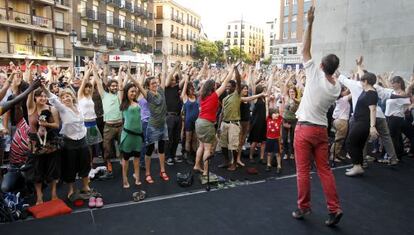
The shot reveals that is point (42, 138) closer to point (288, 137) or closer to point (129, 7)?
point (288, 137)

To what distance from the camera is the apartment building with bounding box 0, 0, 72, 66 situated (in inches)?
979

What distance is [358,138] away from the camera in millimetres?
→ 5473

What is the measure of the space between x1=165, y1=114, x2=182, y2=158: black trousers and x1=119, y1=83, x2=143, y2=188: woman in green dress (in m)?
1.25

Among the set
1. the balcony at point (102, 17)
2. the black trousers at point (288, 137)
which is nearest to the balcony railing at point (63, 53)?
the balcony at point (102, 17)

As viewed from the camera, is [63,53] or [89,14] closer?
[63,53]

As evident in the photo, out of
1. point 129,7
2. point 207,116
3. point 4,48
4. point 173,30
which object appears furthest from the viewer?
point 173,30

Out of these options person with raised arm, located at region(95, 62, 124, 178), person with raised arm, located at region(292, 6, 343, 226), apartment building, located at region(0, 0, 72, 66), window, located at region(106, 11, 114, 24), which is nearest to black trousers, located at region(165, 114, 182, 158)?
person with raised arm, located at region(95, 62, 124, 178)

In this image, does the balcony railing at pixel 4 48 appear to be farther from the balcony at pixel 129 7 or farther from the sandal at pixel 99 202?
the sandal at pixel 99 202

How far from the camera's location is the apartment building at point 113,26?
32.2 meters

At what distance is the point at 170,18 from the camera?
48844 millimetres

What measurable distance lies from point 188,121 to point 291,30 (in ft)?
142

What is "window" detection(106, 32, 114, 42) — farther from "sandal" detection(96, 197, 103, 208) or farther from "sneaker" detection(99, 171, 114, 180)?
"sandal" detection(96, 197, 103, 208)

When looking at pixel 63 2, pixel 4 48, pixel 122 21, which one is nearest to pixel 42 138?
pixel 4 48

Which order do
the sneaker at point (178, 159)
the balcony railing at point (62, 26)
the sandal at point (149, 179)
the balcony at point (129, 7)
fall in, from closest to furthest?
the sandal at point (149, 179)
the sneaker at point (178, 159)
the balcony railing at point (62, 26)
the balcony at point (129, 7)
